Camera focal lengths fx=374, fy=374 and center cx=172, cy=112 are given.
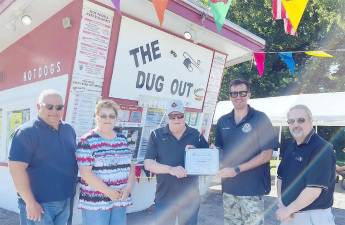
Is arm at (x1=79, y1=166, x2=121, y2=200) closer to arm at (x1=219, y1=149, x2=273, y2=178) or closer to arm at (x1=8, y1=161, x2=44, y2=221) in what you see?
arm at (x1=8, y1=161, x2=44, y2=221)

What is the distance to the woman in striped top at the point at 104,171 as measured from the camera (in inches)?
133

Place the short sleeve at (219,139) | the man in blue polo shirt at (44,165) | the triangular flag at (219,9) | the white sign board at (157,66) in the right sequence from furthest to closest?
1. the white sign board at (157,66)
2. the triangular flag at (219,9)
3. the short sleeve at (219,139)
4. the man in blue polo shirt at (44,165)

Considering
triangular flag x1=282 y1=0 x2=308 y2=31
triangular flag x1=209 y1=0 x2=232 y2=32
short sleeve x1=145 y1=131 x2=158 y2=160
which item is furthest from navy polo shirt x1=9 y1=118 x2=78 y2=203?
triangular flag x1=282 y1=0 x2=308 y2=31

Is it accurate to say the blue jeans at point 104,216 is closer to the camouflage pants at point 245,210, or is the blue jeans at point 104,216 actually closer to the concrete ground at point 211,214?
the camouflage pants at point 245,210

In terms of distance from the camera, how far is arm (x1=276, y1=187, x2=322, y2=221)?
3.03 metres

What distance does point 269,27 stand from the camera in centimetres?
2009

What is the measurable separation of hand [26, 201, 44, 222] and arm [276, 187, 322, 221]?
2131 mm

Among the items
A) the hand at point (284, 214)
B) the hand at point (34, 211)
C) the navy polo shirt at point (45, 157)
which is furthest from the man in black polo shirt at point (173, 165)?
the hand at point (34, 211)

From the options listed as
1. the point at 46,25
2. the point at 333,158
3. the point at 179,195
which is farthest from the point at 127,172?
the point at 46,25

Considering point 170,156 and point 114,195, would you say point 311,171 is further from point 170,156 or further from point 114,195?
point 114,195

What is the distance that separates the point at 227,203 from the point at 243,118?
95 cm

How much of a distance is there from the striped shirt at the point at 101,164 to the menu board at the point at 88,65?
173 cm

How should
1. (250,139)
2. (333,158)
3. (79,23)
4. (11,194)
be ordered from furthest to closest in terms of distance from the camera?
(11,194)
(79,23)
(250,139)
(333,158)

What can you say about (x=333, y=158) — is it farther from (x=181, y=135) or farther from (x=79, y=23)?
(x=79, y=23)
